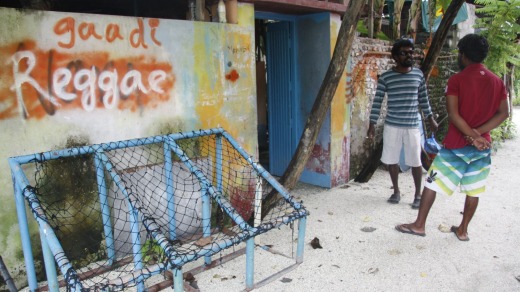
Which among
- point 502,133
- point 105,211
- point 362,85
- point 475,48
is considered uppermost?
point 475,48

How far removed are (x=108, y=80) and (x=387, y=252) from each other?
9.23 feet

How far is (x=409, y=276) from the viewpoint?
327 centimetres

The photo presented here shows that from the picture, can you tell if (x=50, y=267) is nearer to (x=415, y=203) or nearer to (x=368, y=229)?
(x=368, y=229)

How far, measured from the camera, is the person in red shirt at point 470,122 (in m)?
3.47

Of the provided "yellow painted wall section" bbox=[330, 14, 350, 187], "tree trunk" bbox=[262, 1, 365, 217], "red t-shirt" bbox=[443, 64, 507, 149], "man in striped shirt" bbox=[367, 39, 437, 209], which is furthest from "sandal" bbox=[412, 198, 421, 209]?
"tree trunk" bbox=[262, 1, 365, 217]

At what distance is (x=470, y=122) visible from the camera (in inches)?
140

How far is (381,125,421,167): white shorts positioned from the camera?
4.56 meters

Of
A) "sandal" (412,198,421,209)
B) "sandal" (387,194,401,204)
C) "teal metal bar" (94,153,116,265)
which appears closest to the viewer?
"teal metal bar" (94,153,116,265)

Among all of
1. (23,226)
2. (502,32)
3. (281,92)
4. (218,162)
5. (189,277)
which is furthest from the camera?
(502,32)

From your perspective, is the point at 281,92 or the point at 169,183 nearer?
the point at 169,183

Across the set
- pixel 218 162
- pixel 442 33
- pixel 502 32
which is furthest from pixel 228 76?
pixel 502 32

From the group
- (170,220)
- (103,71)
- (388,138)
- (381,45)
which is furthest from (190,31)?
(381,45)

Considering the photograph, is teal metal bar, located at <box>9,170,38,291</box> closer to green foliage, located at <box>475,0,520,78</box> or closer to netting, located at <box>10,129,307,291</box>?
netting, located at <box>10,129,307,291</box>

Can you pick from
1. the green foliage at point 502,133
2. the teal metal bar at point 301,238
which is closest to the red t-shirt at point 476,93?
the teal metal bar at point 301,238
